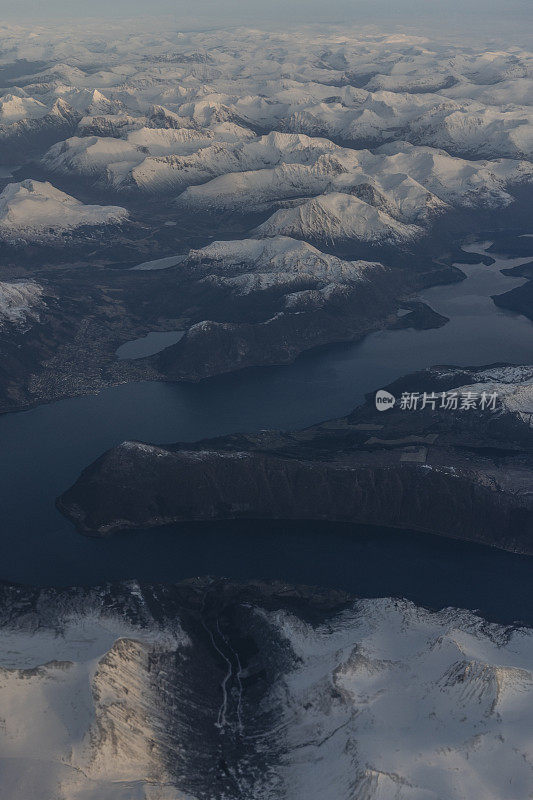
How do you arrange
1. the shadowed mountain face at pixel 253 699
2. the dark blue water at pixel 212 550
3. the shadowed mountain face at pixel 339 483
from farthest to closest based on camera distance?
1. the shadowed mountain face at pixel 339 483
2. the dark blue water at pixel 212 550
3. the shadowed mountain face at pixel 253 699

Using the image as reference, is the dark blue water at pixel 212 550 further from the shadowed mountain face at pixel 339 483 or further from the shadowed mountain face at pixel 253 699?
the shadowed mountain face at pixel 253 699

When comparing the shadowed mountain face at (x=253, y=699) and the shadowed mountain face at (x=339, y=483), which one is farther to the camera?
the shadowed mountain face at (x=339, y=483)

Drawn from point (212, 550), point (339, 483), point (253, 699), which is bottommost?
point (212, 550)

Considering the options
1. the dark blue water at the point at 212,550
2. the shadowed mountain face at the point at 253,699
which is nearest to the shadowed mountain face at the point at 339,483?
the dark blue water at the point at 212,550

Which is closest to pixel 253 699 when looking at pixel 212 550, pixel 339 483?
pixel 212 550

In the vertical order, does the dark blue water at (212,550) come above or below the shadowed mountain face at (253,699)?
below

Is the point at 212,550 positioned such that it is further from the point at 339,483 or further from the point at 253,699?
the point at 253,699

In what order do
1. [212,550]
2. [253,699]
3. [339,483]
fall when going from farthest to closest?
1. [339,483]
2. [212,550]
3. [253,699]

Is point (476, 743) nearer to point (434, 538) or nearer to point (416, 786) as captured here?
point (416, 786)
